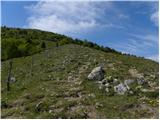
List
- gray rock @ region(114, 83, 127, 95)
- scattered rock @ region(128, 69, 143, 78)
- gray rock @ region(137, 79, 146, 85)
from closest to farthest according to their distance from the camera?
1. gray rock @ region(114, 83, 127, 95)
2. gray rock @ region(137, 79, 146, 85)
3. scattered rock @ region(128, 69, 143, 78)

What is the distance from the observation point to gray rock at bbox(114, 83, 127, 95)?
34000mm

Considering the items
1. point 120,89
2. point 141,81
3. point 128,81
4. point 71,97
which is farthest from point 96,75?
point 71,97

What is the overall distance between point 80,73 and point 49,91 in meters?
7.69

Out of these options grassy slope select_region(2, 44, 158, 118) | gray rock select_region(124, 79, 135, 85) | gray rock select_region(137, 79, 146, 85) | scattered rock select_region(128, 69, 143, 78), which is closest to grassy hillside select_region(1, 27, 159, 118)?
grassy slope select_region(2, 44, 158, 118)

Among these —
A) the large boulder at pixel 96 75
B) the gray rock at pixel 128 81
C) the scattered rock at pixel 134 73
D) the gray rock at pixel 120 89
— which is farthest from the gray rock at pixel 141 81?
the large boulder at pixel 96 75

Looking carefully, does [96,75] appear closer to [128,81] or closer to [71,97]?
[128,81]

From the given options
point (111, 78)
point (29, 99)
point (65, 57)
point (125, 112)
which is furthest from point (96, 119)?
point (65, 57)

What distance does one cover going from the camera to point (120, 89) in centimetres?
3447

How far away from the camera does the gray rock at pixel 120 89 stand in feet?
112

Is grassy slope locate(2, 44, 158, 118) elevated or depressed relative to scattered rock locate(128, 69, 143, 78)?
depressed

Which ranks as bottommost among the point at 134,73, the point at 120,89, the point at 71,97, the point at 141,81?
Result: the point at 71,97

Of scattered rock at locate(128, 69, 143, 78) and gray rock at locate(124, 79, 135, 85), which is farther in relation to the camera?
scattered rock at locate(128, 69, 143, 78)

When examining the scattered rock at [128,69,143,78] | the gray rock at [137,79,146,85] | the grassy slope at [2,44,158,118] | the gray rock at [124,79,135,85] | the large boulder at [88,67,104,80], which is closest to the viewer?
the grassy slope at [2,44,158,118]

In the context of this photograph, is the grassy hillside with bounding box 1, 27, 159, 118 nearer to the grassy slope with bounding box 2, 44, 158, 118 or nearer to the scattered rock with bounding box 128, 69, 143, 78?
the grassy slope with bounding box 2, 44, 158, 118
